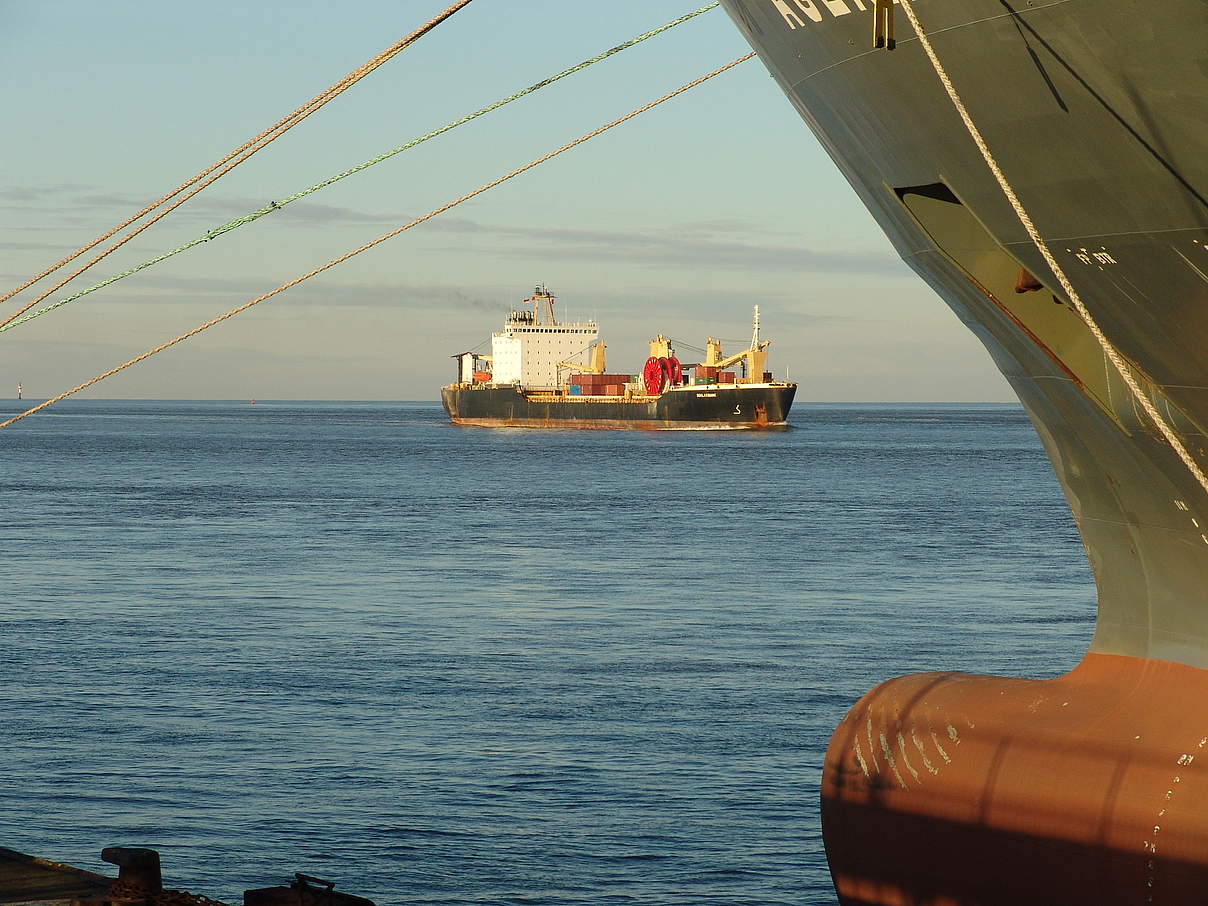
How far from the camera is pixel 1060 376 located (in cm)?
879

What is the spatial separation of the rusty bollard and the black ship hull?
100325 millimetres

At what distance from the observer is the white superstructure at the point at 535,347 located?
118500 mm

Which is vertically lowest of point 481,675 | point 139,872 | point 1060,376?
point 481,675

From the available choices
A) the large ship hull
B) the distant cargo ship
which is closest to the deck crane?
the distant cargo ship

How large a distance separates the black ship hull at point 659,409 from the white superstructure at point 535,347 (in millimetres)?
2038

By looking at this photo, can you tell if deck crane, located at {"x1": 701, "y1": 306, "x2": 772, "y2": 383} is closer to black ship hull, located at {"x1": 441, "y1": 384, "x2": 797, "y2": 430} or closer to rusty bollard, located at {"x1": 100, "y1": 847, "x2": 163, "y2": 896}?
black ship hull, located at {"x1": 441, "y1": 384, "x2": 797, "y2": 430}

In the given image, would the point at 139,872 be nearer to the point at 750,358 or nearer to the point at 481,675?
the point at 481,675

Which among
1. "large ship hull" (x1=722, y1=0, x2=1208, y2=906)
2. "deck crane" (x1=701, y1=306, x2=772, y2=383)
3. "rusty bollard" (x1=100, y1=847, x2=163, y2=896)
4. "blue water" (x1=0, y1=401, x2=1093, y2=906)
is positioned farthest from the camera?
"deck crane" (x1=701, y1=306, x2=772, y2=383)

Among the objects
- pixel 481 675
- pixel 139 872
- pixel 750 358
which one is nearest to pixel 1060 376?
pixel 139 872

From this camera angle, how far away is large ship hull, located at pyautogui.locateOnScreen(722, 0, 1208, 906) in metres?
6.70

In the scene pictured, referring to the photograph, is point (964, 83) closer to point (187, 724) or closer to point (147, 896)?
point (147, 896)

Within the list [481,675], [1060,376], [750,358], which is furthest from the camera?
[750,358]

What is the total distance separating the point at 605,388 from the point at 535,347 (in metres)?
6.76

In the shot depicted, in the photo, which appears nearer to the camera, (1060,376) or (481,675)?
(1060,376)
